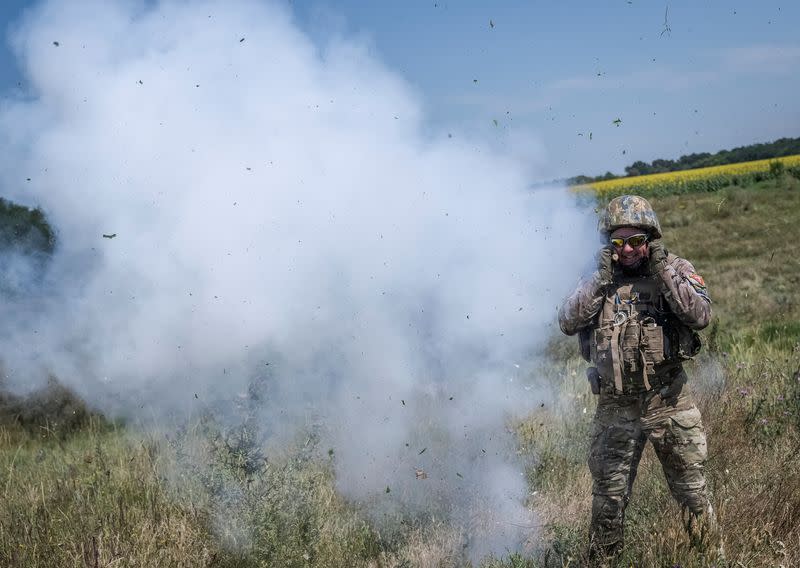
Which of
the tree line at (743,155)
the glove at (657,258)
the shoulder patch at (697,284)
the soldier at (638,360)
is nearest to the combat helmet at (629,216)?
the soldier at (638,360)

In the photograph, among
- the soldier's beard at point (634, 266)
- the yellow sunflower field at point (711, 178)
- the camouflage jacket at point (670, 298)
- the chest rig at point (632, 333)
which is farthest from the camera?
the yellow sunflower field at point (711, 178)

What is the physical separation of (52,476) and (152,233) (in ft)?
6.67

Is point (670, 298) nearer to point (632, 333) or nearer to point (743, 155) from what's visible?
point (632, 333)

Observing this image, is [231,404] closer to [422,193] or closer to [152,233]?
[152,233]

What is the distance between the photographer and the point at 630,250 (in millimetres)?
3934

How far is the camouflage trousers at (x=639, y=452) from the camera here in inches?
150

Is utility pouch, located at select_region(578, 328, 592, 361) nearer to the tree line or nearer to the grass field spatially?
the grass field

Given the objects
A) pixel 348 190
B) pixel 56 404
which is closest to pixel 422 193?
pixel 348 190

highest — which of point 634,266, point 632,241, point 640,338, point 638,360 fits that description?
point 632,241

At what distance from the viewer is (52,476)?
540 centimetres

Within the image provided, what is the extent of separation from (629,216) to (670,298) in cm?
Result: 50

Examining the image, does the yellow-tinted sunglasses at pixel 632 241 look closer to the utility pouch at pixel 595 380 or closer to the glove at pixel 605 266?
the glove at pixel 605 266

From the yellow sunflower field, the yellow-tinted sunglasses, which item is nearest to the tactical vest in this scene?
the yellow-tinted sunglasses

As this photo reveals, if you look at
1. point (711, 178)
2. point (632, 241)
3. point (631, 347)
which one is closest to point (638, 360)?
point (631, 347)
